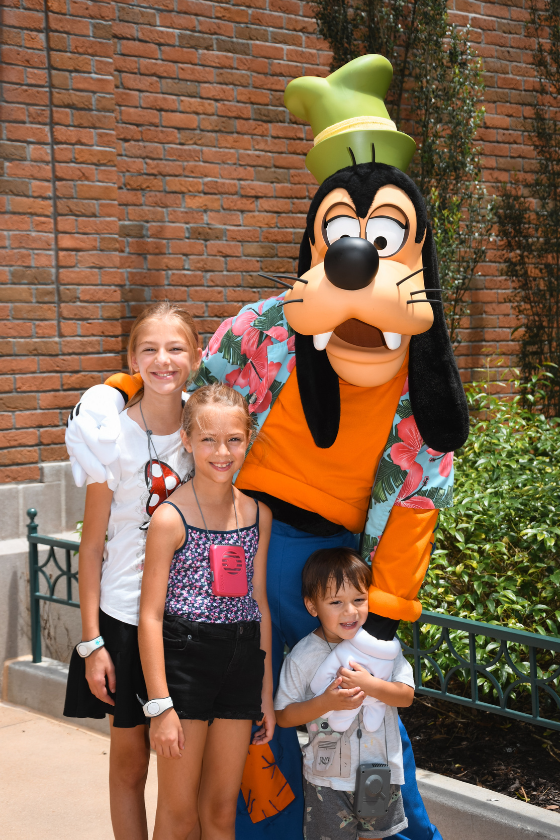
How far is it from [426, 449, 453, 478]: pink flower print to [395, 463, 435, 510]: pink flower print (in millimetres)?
53

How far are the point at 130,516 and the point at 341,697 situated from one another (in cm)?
68

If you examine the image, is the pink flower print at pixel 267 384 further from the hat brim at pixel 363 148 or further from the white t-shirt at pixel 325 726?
the white t-shirt at pixel 325 726

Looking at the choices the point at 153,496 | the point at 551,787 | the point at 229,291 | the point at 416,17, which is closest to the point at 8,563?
the point at 229,291

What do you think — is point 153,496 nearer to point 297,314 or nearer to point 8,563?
point 297,314

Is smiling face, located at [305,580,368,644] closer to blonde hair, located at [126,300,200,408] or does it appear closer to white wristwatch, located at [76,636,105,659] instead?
white wristwatch, located at [76,636,105,659]

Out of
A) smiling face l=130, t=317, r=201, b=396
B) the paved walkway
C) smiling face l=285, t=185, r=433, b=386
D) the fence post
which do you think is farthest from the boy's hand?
the fence post

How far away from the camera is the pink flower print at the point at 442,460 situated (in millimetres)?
2203

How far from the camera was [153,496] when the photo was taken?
218 cm

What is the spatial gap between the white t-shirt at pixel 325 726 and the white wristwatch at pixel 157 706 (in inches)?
14.3

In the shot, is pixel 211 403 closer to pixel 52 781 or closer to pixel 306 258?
pixel 306 258

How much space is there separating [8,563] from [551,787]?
8.64ft

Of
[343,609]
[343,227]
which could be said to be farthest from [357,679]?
[343,227]

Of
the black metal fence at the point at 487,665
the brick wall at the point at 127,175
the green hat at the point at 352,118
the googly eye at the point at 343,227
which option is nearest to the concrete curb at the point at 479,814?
the black metal fence at the point at 487,665

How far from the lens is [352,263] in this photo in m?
1.90
